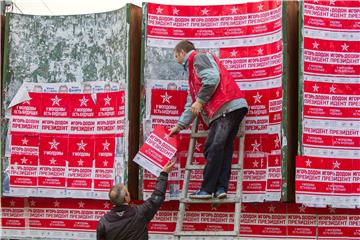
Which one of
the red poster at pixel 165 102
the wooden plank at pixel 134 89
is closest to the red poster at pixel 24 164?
the wooden plank at pixel 134 89

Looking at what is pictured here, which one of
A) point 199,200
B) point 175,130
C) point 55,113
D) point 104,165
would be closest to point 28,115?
point 55,113

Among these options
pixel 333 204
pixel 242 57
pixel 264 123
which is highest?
pixel 242 57

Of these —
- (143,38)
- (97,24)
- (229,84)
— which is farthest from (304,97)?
(97,24)

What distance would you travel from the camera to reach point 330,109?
21.2ft

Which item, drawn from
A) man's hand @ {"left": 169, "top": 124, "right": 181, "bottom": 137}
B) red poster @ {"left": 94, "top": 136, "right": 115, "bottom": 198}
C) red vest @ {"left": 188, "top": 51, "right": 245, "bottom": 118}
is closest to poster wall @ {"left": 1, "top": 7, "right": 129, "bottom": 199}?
red poster @ {"left": 94, "top": 136, "right": 115, "bottom": 198}

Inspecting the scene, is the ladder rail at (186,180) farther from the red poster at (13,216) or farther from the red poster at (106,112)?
the red poster at (13,216)

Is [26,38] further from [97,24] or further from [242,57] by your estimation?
[242,57]

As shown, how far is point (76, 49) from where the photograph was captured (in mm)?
7145

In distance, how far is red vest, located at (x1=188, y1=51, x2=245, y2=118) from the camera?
6.34 meters

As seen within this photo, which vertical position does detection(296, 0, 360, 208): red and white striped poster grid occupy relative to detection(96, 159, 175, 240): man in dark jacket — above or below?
above

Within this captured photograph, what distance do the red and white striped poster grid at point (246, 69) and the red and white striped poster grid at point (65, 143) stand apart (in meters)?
0.42

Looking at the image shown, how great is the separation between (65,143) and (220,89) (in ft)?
5.63

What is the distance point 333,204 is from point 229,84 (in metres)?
1.44

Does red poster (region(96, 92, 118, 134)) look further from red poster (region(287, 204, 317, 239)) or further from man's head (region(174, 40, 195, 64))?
red poster (region(287, 204, 317, 239))
